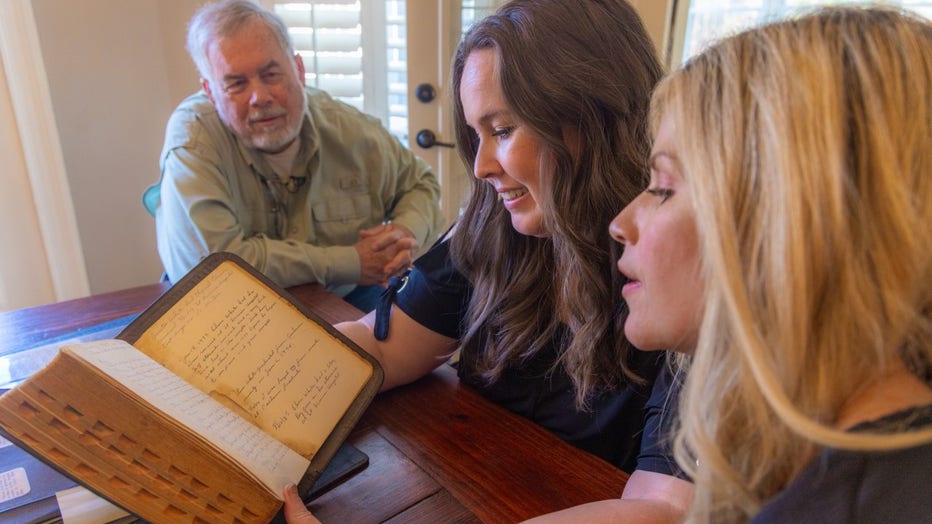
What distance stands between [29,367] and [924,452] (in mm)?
1237

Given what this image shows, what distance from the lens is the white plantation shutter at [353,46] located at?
232 cm

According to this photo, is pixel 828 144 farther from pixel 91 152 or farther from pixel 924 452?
pixel 91 152

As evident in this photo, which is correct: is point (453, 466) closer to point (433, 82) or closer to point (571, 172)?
point (571, 172)

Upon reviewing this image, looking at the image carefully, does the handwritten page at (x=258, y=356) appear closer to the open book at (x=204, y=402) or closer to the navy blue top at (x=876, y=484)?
the open book at (x=204, y=402)

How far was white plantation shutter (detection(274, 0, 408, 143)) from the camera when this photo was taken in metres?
2.32

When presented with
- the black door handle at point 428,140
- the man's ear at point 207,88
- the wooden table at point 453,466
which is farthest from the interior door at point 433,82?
the wooden table at point 453,466

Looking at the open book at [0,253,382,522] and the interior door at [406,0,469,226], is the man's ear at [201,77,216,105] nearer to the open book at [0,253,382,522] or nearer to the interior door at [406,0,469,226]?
the interior door at [406,0,469,226]

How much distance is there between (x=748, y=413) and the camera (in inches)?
20.3

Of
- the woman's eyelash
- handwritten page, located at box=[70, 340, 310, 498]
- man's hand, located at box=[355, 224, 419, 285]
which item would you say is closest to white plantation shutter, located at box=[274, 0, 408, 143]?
man's hand, located at box=[355, 224, 419, 285]

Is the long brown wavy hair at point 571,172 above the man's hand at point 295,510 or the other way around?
above

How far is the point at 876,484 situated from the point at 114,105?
8.01 ft

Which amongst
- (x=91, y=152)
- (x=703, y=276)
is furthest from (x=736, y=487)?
(x=91, y=152)

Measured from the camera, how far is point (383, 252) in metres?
1.81

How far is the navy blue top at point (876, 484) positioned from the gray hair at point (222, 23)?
5.60ft
